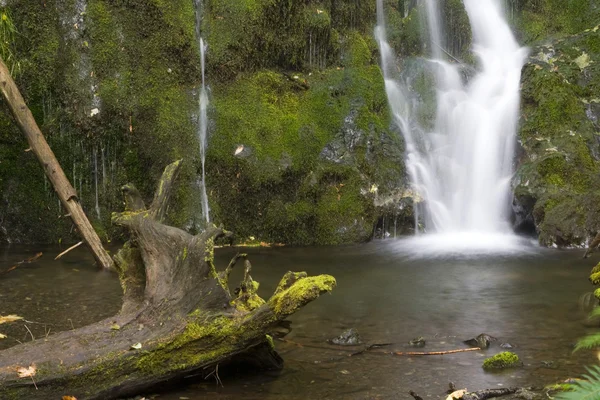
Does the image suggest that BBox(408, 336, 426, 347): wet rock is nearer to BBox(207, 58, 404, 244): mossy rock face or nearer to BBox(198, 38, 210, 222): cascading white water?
BBox(207, 58, 404, 244): mossy rock face

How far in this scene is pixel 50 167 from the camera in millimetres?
8680

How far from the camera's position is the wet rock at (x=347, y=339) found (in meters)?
5.43

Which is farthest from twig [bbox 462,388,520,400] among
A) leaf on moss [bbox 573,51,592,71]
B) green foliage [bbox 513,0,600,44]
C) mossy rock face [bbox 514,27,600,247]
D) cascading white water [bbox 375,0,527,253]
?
green foliage [bbox 513,0,600,44]

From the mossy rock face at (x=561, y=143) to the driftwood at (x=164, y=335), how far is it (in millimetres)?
8053

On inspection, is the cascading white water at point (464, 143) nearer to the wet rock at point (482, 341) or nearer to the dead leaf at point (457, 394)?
the wet rock at point (482, 341)

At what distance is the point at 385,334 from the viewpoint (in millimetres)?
5766

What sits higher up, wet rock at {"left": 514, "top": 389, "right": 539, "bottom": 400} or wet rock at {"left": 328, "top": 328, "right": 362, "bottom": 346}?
wet rock at {"left": 514, "top": 389, "right": 539, "bottom": 400}

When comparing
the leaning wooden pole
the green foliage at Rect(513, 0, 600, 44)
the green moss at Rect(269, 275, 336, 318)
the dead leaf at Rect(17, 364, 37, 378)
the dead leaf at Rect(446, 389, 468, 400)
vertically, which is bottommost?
the dead leaf at Rect(446, 389, 468, 400)

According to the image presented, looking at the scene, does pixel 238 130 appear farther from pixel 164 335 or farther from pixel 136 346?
pixel 136 346

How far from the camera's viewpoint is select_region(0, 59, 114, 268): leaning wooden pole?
8617mm

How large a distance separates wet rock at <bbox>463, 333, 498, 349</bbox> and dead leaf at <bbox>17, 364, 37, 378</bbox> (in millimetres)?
3489

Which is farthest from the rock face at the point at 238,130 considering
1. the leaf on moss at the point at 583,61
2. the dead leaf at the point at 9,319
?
the dead leaf at the point at 9,319

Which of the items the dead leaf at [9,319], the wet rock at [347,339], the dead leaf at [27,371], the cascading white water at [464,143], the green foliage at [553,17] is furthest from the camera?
the green foliage at [553,17]

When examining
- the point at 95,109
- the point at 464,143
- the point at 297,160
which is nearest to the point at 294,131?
the point at 297,160
